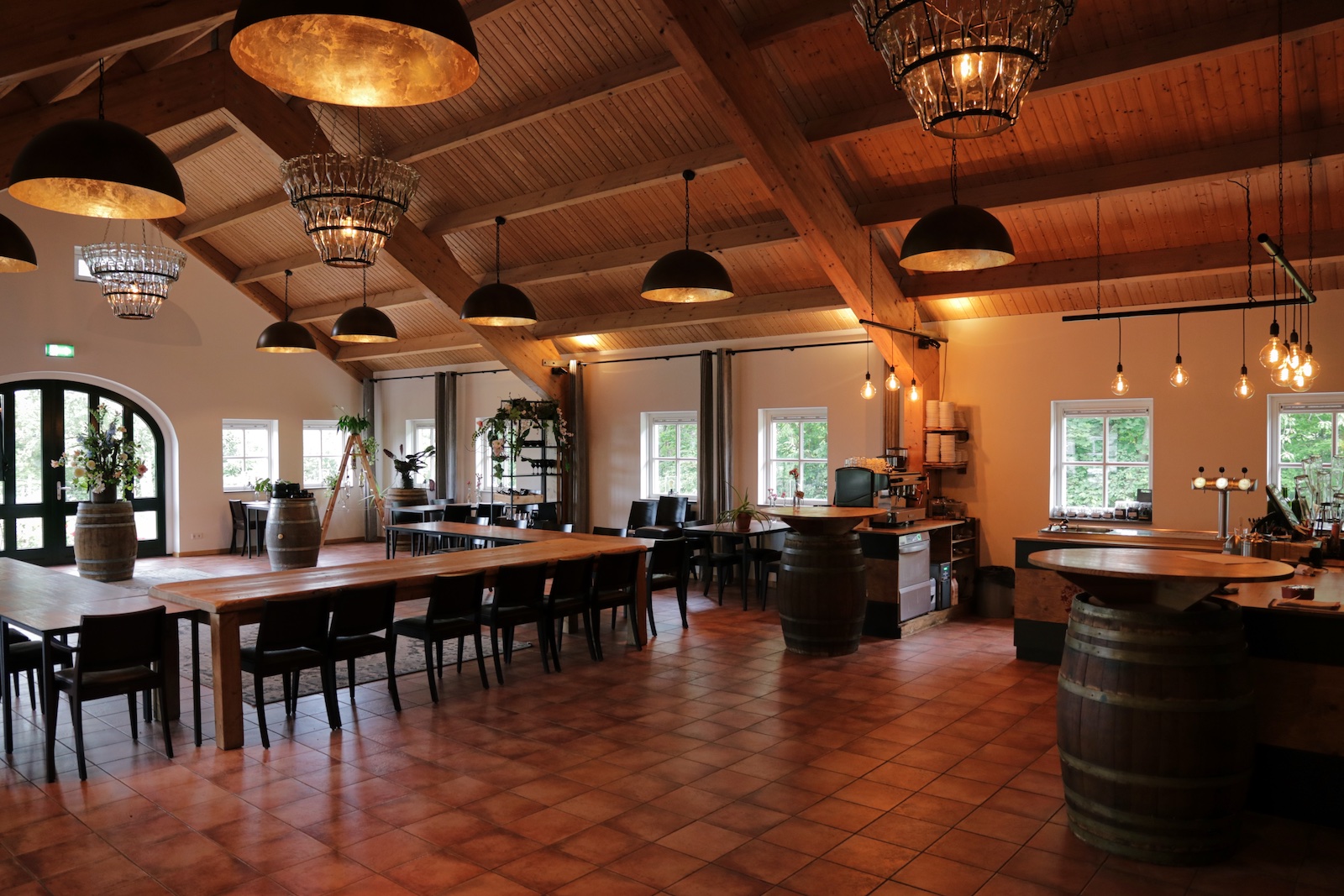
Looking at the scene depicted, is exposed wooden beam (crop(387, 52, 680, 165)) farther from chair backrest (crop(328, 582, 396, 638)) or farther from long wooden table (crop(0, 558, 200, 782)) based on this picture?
long wooden table (crop(0, 558, 200, 782))

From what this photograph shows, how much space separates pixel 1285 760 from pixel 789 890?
2359mm

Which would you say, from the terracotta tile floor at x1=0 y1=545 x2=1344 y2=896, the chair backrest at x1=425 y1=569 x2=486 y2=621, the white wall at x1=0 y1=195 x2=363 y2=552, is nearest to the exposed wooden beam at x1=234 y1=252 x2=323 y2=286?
the white wall at x1=0 y1=195 x2=363 y2=552

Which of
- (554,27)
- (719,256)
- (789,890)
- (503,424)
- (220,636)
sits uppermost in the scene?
(554,27)

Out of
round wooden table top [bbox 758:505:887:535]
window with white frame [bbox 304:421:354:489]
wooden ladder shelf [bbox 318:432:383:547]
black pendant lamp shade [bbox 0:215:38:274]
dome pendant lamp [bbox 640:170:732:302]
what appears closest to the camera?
black pendant lamp shade [bbox 0:215:38:274]

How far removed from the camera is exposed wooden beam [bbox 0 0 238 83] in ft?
14.5

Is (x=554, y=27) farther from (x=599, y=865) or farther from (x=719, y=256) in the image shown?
(x=599, y=865)

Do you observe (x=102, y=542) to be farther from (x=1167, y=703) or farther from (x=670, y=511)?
(x=1167, y=703)

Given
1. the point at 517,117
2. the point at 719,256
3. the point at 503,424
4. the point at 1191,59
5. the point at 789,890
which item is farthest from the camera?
the point at 503,424

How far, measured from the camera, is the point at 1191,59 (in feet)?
18.8

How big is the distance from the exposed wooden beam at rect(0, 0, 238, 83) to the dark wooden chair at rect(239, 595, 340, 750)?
3.01 metres

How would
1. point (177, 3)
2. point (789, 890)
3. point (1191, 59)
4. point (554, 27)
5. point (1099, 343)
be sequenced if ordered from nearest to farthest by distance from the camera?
point (789, 890) < point (177, 3) < point (1191, 59) < point (554, 27) < point (1099, 343)

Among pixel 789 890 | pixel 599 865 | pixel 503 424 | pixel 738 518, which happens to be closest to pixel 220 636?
pixel 599 865

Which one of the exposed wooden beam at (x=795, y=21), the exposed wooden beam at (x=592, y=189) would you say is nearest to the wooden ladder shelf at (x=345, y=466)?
the exposed wooden beam at (x=592, y=189)

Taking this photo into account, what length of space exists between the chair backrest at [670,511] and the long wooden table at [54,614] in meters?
6.48
